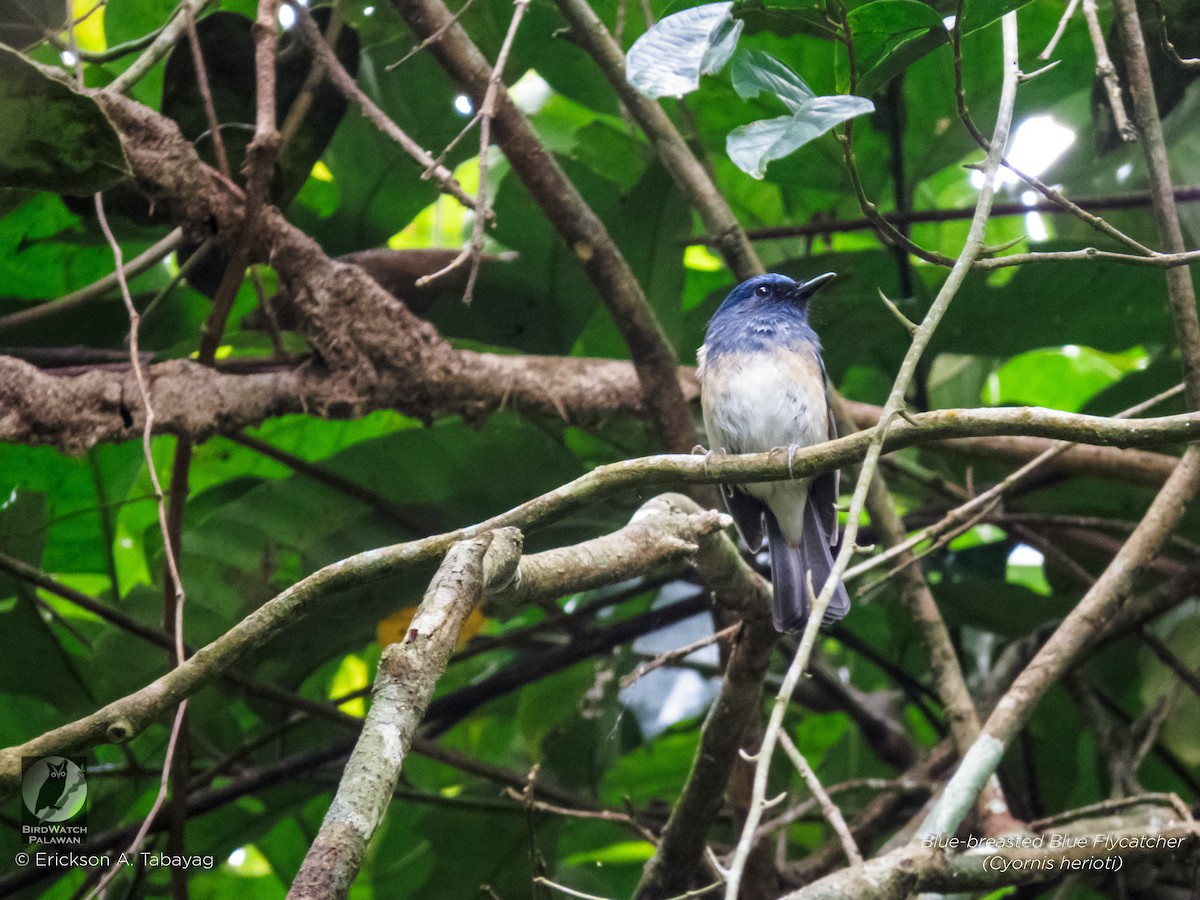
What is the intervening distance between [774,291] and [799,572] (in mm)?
879

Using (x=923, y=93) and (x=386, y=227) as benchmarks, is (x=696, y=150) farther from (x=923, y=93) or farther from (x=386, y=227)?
(x=386, y=227)

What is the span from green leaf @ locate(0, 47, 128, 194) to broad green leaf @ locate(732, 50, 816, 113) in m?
1.31

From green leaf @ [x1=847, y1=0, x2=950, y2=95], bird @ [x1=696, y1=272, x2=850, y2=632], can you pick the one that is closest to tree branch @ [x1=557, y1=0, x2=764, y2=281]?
bird @ [x1=696, y1=272, x2=850, y2=632]

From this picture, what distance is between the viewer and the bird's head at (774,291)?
10.9ft

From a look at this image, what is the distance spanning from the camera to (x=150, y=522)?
3521mm

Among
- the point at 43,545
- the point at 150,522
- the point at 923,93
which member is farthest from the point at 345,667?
the point at 923,93

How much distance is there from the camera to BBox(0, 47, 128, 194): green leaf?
7.16 feet

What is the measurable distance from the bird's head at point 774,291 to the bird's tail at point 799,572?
0.67 metres

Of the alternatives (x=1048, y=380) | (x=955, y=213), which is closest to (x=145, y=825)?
(x=955, y=213)

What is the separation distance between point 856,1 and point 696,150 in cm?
82

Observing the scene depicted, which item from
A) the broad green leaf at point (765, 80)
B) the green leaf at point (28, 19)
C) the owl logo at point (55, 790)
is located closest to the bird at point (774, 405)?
the broad green leaf at point (765, 80)

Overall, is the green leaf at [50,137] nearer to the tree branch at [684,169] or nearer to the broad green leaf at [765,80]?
the tree branch at [684,169]

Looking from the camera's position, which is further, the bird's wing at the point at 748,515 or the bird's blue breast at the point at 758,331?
the bird's wing at the point at 748,515

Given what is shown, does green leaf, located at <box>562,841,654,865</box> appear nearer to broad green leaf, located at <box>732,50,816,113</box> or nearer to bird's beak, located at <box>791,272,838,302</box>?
bird's beak, located at <box>791,272,838,302</box>
